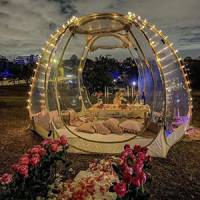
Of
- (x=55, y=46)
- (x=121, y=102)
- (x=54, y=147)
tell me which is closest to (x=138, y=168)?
(x=54, y=147)

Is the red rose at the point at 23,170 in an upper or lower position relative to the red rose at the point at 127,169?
lower

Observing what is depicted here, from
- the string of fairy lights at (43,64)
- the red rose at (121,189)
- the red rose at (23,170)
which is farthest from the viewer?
the string of fairy lights at (43,64)

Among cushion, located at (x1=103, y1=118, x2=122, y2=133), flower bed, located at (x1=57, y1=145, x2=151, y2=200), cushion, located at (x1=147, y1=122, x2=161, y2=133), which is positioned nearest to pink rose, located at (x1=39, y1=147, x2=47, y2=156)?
flower bed, located at (x1=57, y1=145, x2=151, y2=200)

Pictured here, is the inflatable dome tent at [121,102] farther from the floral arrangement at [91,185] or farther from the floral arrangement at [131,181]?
the floral arrangement at [131,181]

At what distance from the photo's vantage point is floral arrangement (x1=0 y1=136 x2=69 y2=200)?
3586mm

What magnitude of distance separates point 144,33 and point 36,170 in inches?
180

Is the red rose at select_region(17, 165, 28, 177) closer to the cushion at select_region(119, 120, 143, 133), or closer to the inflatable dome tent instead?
the inflatable dome tent

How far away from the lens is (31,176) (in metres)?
3.83

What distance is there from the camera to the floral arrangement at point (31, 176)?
3586 millimetres

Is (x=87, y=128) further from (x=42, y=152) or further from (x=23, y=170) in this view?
(x=23, y=170)

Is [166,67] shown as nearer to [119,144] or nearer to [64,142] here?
[119,144]

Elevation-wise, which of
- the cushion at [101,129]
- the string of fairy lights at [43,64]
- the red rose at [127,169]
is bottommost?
the cushion at [101,129]

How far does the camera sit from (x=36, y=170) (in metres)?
3.86

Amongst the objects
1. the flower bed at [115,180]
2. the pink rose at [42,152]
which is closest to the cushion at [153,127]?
the flower bed at [115,180]
